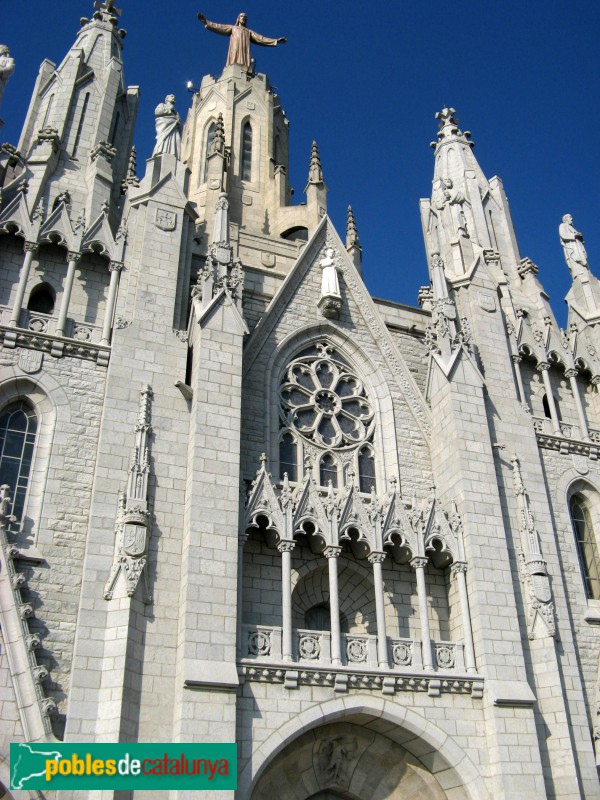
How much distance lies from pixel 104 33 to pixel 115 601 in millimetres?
18003

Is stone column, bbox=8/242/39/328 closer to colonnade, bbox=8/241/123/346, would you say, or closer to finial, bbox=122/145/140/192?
colonnade, bbox=8/241/123/346

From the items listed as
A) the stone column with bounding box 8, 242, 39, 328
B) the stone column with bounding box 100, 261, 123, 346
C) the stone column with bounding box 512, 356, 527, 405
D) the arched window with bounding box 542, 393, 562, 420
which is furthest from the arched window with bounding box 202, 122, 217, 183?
the arched window with bounding box 542, 393, 562, 420

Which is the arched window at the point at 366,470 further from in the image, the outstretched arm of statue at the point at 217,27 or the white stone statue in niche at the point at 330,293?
the outstretched arm of statue at the point at 217,27

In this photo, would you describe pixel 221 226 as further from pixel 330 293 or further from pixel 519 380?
pixel 519 380

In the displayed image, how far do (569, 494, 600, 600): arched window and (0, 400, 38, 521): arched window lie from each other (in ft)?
39.9

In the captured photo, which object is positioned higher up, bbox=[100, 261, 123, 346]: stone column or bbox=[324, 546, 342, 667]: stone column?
bbox=[100, 261, 123, 346]: stone column

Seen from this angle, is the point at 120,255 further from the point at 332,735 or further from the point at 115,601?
the point at 332,735

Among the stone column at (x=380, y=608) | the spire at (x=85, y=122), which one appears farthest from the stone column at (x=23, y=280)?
the stone column at (x=380, y=608)

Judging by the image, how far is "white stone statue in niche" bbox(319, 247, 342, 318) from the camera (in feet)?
65.7

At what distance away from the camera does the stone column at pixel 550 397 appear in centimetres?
2065

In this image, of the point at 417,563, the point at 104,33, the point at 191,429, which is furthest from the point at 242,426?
the point at 104,33

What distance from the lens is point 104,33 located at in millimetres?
Answer: 24812

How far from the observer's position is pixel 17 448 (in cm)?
1578

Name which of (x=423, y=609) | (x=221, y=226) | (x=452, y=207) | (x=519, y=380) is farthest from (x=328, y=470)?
(x=452, y=207)
